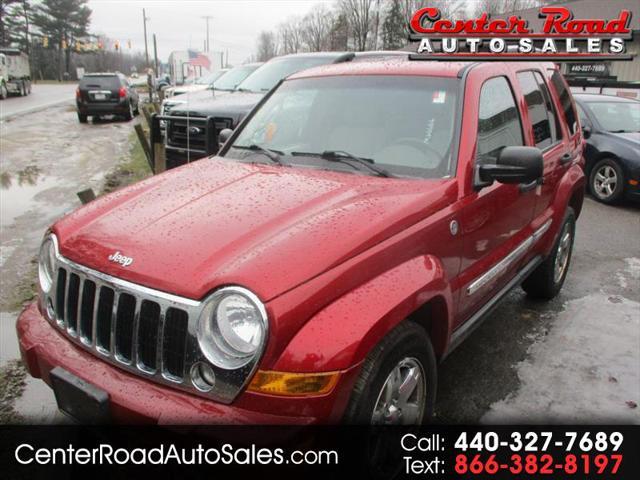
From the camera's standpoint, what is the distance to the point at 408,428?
2.47m

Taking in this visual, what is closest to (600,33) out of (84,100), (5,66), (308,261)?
(84,100)

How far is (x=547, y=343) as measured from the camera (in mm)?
3977

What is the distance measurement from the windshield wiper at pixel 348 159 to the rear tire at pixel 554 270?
2212mm

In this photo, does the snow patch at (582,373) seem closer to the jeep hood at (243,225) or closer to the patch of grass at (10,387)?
the jeep hood at (243,225)

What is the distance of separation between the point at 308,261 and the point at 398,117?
1.45 metres

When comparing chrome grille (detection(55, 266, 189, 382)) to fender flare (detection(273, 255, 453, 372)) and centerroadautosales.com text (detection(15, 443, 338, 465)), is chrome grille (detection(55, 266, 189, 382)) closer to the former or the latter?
centerroadautosales.com text (detection(15, 443, 338, 465))

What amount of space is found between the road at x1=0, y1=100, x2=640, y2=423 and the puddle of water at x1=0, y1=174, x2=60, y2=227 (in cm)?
3

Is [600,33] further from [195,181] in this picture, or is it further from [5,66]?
[5,66]

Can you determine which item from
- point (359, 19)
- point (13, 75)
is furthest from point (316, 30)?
point (13, 75)

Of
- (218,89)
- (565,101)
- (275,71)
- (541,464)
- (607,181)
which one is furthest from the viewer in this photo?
(218,89)

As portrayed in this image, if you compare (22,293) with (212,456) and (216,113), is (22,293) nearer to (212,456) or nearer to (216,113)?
(212,456)

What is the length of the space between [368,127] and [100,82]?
17.1m

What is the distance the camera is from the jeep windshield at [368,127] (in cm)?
294

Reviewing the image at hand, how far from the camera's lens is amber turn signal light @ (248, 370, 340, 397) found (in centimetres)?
183
